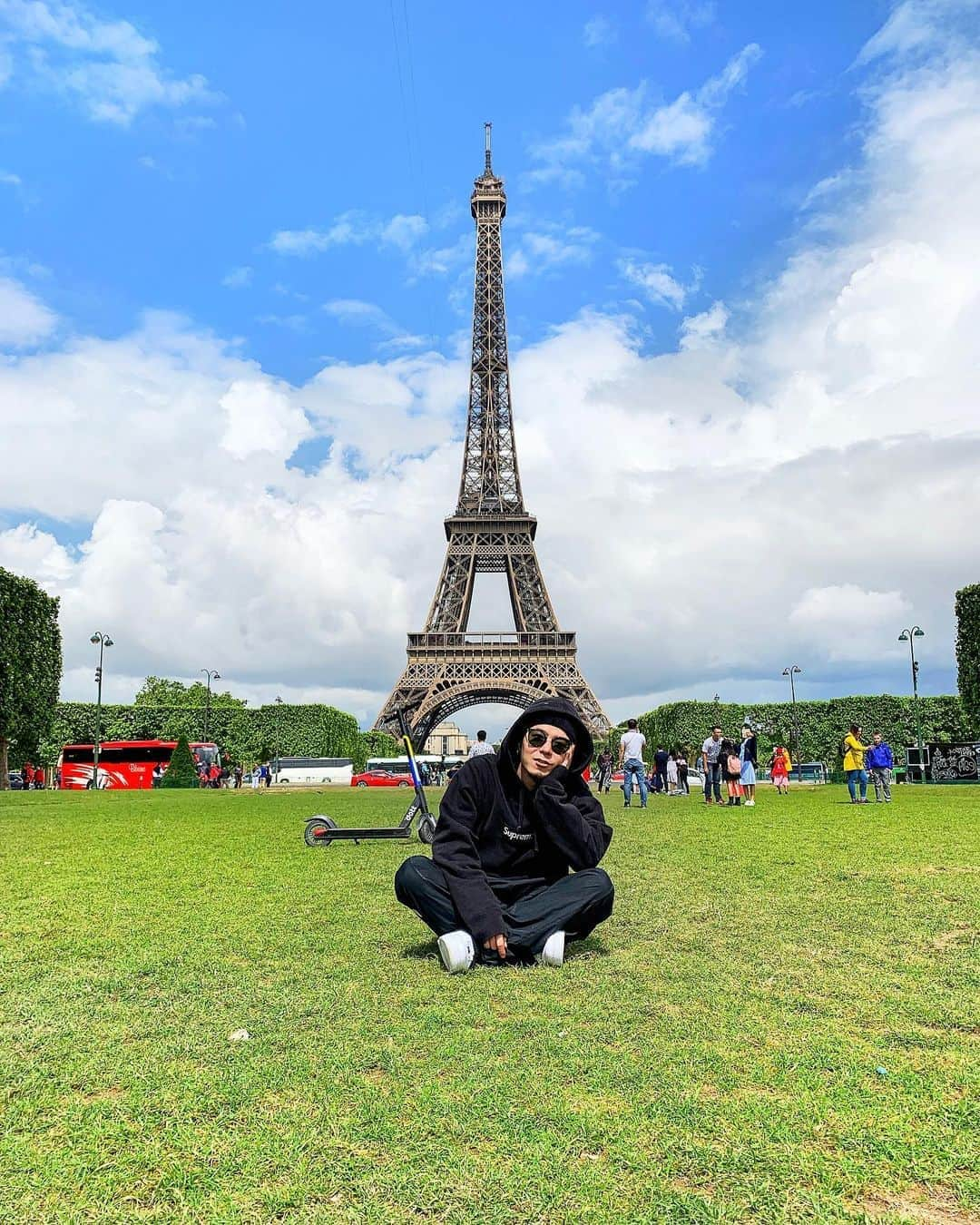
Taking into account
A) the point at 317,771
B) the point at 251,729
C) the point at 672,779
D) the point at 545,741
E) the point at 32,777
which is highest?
the point at 251,729

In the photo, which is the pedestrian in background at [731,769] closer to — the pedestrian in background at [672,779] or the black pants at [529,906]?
the pedestrian in background at [672,779]

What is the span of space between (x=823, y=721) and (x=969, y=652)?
1974 cm

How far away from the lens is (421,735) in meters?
56.6

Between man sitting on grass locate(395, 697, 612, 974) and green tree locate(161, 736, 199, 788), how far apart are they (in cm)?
3897

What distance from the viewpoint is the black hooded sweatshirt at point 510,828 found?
5.04m

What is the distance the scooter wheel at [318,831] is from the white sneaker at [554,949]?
7841mm

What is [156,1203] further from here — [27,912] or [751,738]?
[751,738]

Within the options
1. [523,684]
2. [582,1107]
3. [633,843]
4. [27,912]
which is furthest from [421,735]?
[582,1107]

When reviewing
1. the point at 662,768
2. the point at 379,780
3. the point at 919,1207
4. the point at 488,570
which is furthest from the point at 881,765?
the point at 488,570

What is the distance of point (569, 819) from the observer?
200 inches

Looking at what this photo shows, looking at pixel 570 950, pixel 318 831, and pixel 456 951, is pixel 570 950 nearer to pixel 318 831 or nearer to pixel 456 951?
pixel 456 951

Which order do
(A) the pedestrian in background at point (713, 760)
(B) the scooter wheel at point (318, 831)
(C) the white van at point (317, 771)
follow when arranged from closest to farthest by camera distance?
(B) the scooter wheel at point (318, 831) < (A) the pedestrian in background at point (713, 760) < (C) the white van at point (317, 771)

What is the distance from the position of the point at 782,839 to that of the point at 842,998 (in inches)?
332

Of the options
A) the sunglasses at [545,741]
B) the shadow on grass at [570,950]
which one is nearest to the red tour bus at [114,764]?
the shadow on grass at [570,950]
